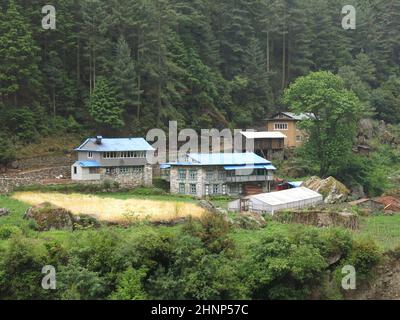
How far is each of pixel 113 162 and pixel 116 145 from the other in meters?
1.32

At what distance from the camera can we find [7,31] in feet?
143

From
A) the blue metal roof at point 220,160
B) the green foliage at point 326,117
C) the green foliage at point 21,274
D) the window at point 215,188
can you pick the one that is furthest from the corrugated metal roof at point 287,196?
the green foliage at point 21,274

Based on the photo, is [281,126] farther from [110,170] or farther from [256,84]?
[110,170]

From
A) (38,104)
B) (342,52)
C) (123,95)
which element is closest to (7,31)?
(38,104)

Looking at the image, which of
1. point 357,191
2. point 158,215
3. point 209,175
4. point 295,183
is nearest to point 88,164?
point 209,175

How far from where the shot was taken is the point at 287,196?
37.5 m

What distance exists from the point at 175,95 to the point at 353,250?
27.8 meters

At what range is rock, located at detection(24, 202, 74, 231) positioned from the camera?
2939 centimetres

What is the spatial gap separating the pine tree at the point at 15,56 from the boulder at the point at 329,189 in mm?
19605

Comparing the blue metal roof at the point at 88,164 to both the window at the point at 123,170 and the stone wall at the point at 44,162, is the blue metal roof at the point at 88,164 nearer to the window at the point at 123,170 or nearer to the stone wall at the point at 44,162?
the window at the point at 123,170

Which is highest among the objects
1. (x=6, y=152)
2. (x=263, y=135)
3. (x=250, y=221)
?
(x=263, y=135)

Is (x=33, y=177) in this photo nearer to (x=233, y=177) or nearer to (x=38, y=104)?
(x=38, y=104)

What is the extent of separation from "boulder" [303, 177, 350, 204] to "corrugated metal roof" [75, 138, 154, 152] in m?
11.2

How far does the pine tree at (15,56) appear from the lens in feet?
141
